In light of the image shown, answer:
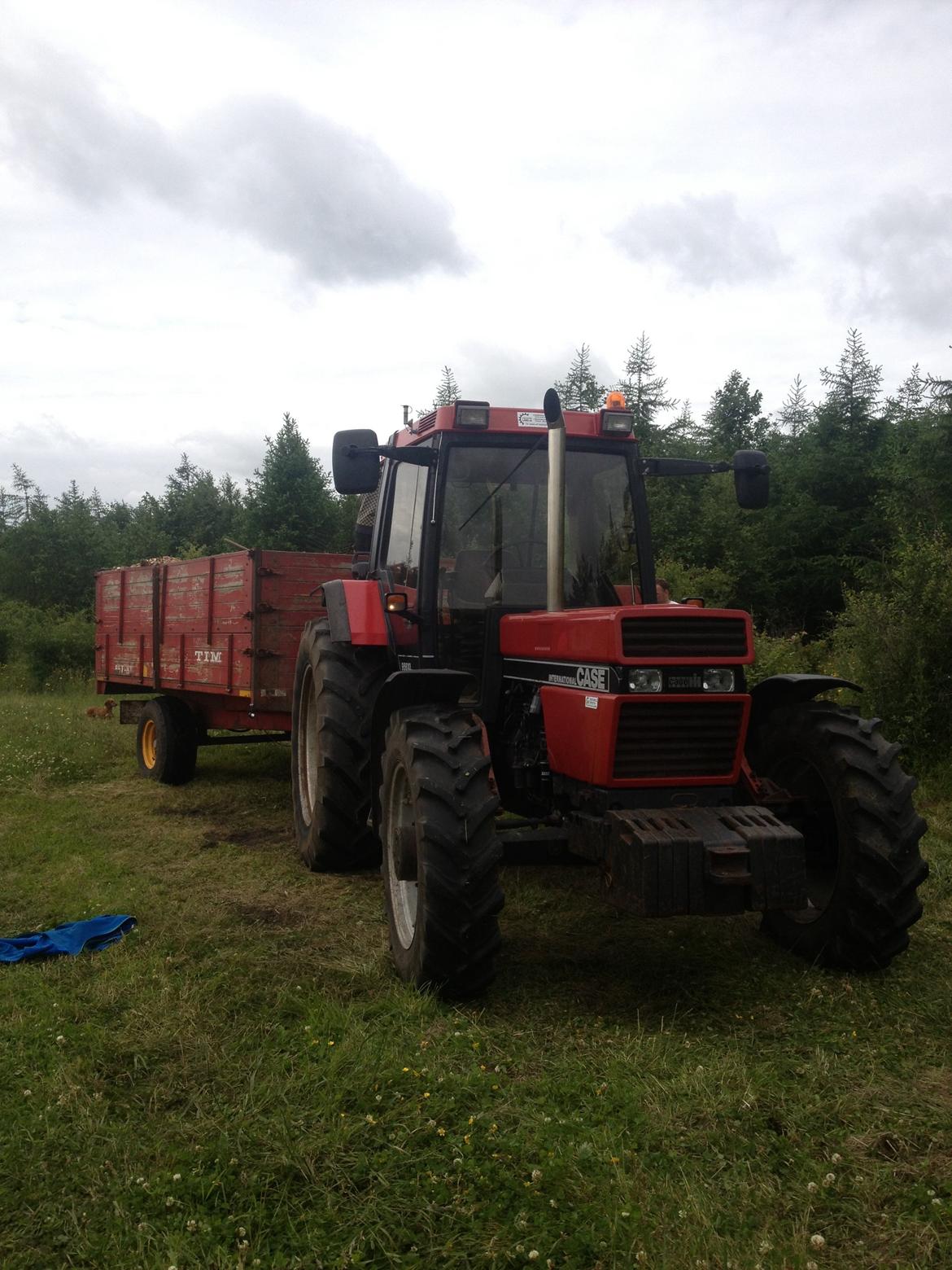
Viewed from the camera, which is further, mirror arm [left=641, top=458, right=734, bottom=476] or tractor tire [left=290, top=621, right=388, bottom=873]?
tractor tire [left=290, top=621, right=388, bottom=873]

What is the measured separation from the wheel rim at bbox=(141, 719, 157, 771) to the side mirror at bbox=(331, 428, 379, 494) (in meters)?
5.28

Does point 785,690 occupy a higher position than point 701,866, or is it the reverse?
point 785,690

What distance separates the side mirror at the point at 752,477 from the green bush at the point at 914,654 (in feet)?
13.7

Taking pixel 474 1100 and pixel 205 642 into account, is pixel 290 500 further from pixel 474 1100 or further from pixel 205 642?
pixel 474 1100

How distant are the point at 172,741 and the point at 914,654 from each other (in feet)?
20.5

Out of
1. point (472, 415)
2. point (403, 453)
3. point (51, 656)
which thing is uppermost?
point (472, 415)

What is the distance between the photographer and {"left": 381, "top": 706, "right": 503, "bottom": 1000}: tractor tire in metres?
3.93

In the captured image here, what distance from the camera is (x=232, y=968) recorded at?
4.39 m

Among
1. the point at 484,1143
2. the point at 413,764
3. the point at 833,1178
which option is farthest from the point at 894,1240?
the point at 413,764

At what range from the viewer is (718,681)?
433cm

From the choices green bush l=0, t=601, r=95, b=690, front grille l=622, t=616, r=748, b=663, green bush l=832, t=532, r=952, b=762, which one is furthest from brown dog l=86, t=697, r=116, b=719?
front grille l=622, t=616, r=748, b=663

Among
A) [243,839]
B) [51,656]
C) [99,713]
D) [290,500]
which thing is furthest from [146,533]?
[243,839]

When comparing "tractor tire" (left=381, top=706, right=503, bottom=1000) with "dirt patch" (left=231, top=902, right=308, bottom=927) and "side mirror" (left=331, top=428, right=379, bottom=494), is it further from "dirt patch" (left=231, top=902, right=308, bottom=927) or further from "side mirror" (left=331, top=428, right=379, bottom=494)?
"side mirror" (left=331, top=428, right=379, bottom=494)

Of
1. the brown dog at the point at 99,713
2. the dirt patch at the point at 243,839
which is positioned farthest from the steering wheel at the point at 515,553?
the brown dog at the point at 99,713
